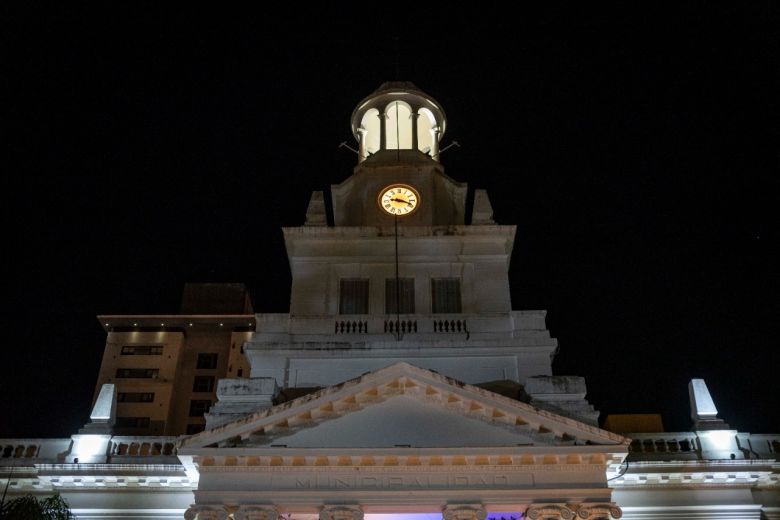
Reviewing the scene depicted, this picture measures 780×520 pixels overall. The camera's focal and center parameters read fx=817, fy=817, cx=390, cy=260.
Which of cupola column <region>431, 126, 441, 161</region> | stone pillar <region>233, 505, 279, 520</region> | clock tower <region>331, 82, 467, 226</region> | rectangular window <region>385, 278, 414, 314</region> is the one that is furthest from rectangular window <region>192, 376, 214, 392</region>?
stone pillar <region>233, 505, 279, 520</region>

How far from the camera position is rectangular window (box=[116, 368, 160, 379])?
7400 cm

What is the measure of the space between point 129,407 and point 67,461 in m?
47.8

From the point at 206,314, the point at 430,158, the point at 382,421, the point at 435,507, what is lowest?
the point at 435,507

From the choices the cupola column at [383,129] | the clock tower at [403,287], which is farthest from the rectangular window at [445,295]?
the cupola column at [383,129]

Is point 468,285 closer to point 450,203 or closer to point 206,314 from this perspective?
point 450,203

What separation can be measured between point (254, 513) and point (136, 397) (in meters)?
54.8

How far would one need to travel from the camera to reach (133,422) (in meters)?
70.1

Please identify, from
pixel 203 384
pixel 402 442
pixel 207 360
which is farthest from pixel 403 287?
pixel 207 360

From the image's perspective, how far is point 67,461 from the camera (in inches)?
995

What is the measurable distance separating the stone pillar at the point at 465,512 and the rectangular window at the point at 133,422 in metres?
54.2

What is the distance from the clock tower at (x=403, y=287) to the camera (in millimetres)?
29453

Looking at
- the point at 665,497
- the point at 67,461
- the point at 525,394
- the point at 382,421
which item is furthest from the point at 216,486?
the point at 665,497

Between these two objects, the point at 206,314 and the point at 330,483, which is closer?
the point at 330,483

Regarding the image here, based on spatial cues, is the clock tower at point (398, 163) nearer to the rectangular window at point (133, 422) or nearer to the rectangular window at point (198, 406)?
the rectangular window at point (198, 406)
